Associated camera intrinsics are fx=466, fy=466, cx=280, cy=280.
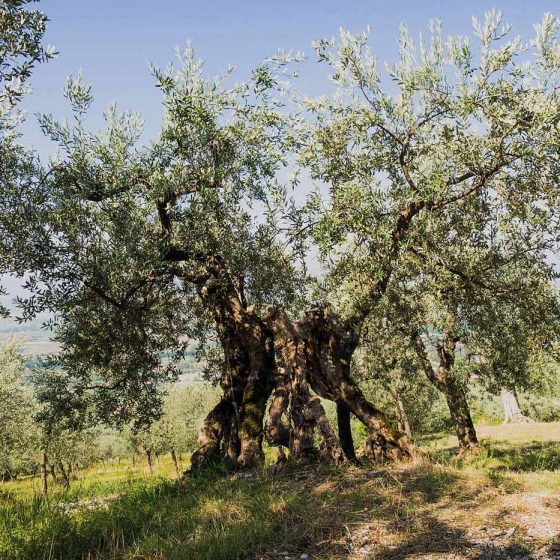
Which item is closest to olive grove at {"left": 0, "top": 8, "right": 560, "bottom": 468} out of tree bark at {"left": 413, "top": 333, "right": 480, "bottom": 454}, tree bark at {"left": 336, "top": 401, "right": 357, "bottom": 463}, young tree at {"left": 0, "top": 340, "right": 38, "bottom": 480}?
tree bark at {"left": 336, "top": 401, "right": 357, "bottom": 463}

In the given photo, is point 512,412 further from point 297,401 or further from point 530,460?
point 297,401

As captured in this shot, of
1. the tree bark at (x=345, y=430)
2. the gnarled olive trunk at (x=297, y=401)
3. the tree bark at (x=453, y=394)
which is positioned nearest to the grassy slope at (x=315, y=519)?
the gnarled olive trunk at (x=297, y=401)

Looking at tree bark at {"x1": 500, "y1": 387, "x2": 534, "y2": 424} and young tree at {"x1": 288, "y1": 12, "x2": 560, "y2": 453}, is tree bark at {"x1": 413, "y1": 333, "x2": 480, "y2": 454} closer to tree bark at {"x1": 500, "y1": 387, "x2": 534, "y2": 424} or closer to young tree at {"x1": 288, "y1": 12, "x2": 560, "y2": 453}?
young tree at {"x1": 288, "y1": 12, "x2": 560, "y2": 453}

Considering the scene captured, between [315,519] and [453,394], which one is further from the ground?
[453,394]

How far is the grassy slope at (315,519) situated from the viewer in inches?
278

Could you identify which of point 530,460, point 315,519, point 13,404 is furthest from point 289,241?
point 13,404

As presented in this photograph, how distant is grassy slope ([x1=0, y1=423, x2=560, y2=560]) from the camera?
7070 millimetres

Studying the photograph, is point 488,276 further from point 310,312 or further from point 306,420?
point 306,420

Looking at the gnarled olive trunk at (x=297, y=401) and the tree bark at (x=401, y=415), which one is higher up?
the gnarled olive trunk at (x=297, y=401)

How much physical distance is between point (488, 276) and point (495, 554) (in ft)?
34.2

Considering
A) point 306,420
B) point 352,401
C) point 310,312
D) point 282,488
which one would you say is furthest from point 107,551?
point 310,312

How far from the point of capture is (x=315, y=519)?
8.28 metres

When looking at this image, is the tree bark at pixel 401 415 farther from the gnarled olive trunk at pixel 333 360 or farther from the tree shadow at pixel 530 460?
the gnarled olive trunk at pixel 333 360

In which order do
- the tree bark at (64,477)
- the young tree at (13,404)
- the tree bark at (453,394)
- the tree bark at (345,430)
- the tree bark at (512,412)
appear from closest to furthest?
the tree bark at (64,477) < the tree bark at (345,430) < the tree bark at (453,394) < the young tree at (13,404) < the tree bark at (512,412)
